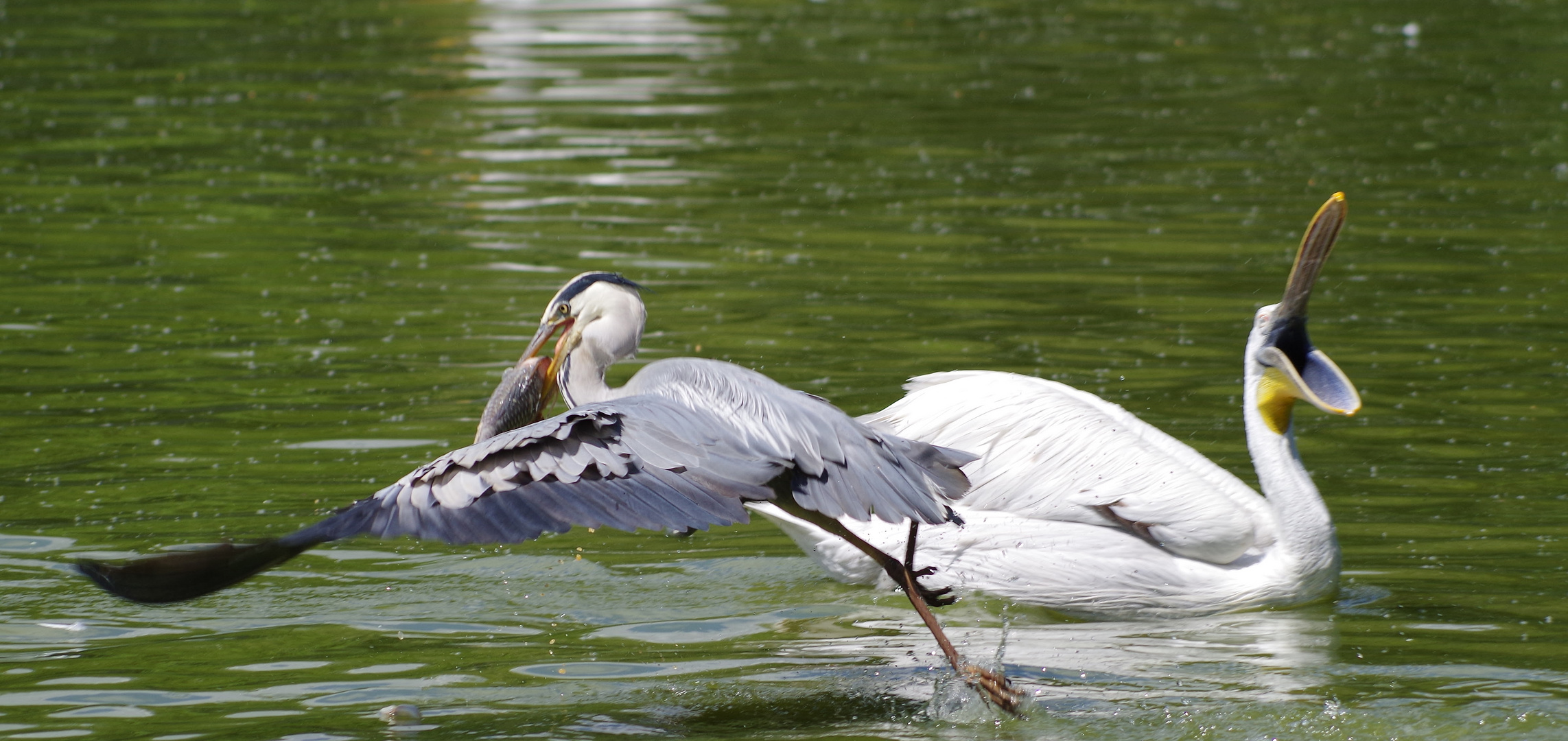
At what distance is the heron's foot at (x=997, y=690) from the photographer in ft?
17.1

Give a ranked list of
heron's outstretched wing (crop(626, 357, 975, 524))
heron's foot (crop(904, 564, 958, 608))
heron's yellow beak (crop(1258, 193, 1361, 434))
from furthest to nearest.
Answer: heron's yellow beak (crop(1258, 193, 1361, 434)) → heron's foot (crop(904, 564, 958, 608)) → heron's outstretched wing (crop(626, 357, 975, 524))

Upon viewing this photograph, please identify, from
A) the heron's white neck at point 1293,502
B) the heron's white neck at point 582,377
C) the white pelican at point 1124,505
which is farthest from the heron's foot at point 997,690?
the heron's white neck at point 582,377

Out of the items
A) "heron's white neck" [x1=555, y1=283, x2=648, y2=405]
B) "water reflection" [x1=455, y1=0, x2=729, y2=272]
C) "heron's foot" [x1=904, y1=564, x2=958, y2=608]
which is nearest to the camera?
"heron's foot" [x1=904, y1=564, x2=958, y2=608]

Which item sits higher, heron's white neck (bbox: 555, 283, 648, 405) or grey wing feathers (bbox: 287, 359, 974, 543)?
heron's white neck (bbox: 555, 283, 648, 405)

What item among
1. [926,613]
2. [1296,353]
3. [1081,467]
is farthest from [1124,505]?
[926,613]

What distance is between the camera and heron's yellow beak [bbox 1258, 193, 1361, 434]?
6137 mm

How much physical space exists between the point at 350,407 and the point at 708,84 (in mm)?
9103

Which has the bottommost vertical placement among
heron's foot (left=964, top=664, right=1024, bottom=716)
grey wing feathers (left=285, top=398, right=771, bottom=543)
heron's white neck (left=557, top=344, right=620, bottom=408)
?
heron's foot (left=964, top=664, right=1024, bottom=716)

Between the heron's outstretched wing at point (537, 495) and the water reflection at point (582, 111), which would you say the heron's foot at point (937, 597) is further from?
the water reflection at point (582, 111)

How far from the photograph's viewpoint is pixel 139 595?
4.54 m

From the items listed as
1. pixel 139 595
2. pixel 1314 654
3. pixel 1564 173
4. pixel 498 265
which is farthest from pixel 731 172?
pixel 139 595

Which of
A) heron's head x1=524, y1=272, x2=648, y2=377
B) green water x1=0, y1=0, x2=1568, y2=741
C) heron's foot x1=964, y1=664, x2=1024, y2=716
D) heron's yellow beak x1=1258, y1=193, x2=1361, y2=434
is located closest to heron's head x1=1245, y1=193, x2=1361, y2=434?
heron's yellow beak x1=1258, y1=193, x2=1361, y2=434

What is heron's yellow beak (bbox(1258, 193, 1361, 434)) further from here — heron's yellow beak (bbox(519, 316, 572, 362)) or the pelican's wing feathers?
heron's yellow beak (bbox(519, 316, 572, 362))

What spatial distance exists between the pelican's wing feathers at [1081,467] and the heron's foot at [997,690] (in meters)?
1.02
